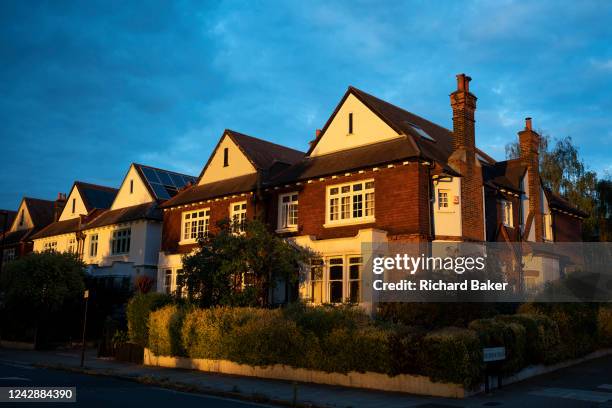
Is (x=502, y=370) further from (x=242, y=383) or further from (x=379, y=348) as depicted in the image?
(x=242, y=383)

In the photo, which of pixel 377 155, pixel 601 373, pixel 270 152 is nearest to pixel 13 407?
pixel 601 373

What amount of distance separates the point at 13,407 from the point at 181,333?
28.8 ft

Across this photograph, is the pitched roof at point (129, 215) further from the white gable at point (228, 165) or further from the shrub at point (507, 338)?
the shrub at point (507, 338)

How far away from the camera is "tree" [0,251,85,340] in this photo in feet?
94.5

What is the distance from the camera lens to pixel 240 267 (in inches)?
890

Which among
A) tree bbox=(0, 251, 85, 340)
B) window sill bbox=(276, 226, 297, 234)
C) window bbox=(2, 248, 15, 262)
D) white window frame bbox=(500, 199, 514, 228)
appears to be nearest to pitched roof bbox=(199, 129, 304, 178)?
window sill bbox=(276, 226, 297, 234)

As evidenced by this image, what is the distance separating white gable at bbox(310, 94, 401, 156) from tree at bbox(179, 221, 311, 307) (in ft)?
19.4

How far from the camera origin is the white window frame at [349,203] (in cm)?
2402

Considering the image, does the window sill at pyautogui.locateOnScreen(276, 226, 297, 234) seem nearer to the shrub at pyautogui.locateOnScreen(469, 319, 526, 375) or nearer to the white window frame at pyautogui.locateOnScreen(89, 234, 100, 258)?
the shrub at pyautogui.locateOnScreen(469, 319, 526, 375)

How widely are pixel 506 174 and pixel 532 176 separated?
126 centimetres

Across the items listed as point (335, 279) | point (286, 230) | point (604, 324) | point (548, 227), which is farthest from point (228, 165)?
point (604, 324)

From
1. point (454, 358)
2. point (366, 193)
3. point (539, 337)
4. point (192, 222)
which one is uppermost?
point (366, 193)

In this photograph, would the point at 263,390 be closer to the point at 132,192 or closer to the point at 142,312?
the point at 142,312

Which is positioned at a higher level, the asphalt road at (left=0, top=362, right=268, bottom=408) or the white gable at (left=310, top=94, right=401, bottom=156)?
the white gable at (left=310, top=94, right=401, bottom=156)
